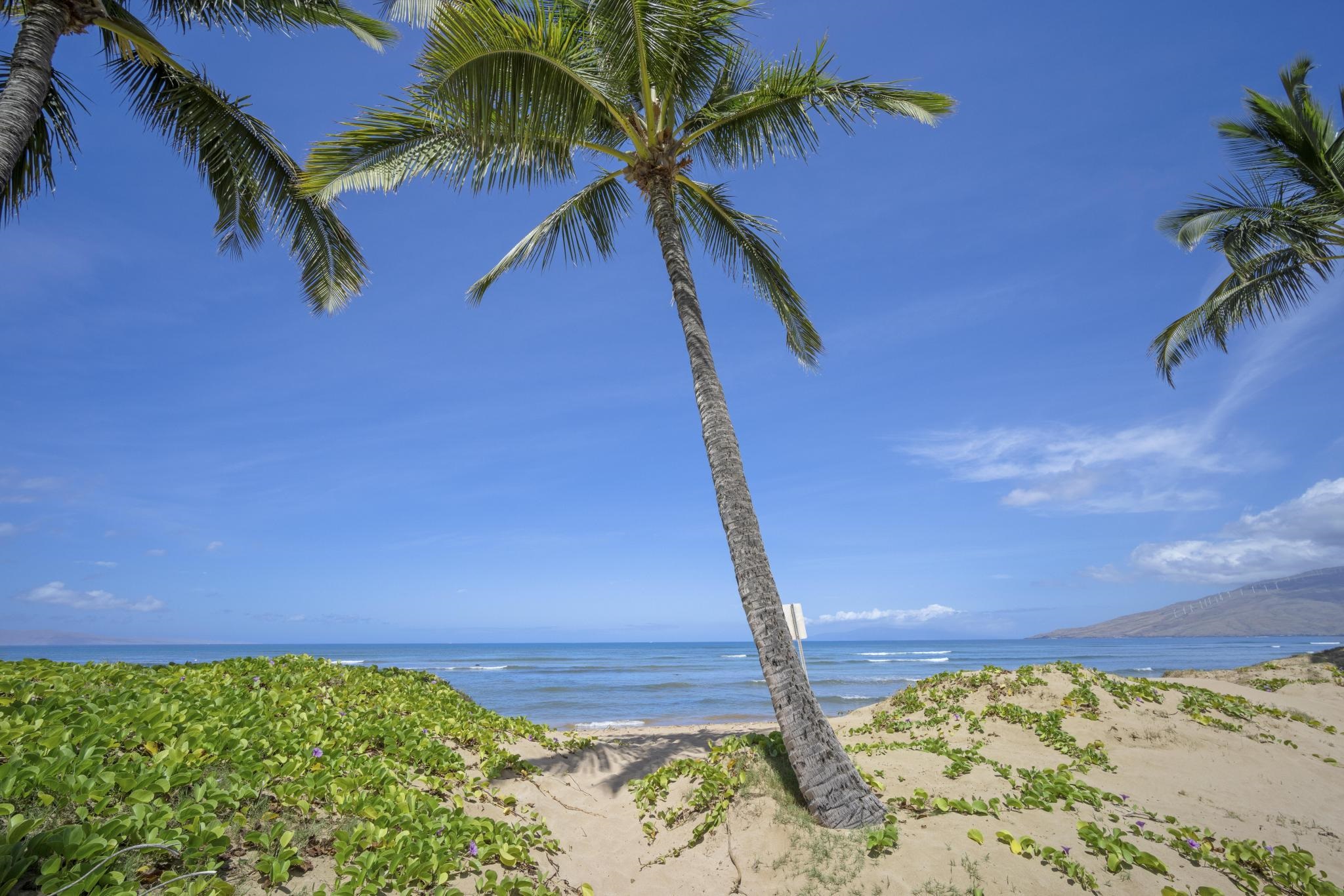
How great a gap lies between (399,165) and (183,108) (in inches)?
118

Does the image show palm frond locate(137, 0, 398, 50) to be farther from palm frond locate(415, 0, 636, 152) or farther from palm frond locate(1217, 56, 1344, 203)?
palm frond locate(1217, 56, 1344, 203)

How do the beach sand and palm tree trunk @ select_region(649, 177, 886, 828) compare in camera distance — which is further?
palm tree trunk @ select_region(649, 177, 886, 828)

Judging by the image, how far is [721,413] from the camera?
231 inches

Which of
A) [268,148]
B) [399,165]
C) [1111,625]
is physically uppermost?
[268,148]

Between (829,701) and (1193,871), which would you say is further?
(829,701)

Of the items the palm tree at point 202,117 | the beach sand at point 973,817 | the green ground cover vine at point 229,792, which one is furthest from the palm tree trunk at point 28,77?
the beach sand at point 973,817

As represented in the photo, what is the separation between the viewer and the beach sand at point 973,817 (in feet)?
12.8

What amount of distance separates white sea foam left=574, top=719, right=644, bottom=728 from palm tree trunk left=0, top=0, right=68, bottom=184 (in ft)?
43.2

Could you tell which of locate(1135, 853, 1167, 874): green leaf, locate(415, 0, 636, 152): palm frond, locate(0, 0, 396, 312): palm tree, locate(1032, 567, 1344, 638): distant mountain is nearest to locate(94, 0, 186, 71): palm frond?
locate(0, 0, 396, 312): palm tree

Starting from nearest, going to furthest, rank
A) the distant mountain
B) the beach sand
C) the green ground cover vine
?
the green ground cover vine, the beach sand, the distant mountain

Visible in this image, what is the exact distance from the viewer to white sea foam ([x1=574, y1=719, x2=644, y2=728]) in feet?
49.4

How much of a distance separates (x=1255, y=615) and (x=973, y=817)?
548ft

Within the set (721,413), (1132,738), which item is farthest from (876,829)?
(1132,738)

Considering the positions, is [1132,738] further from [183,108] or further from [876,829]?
[183,108]
